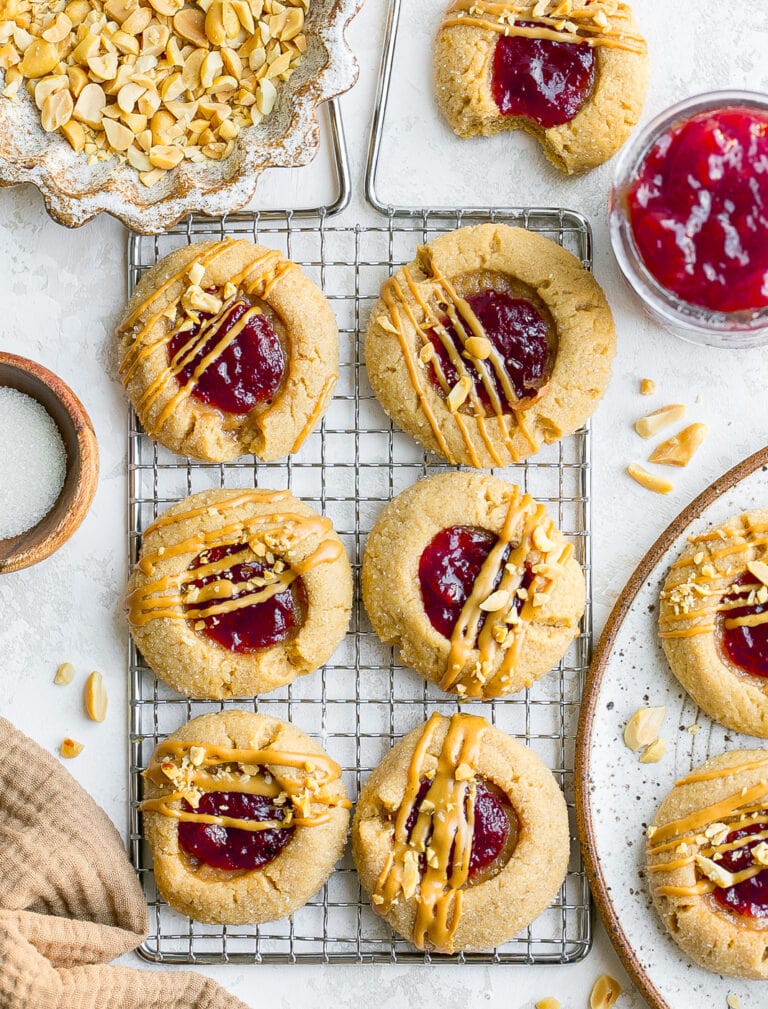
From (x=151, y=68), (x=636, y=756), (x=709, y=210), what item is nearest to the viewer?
(x=709, y=210)

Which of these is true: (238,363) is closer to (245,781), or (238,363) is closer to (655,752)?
(245,781)

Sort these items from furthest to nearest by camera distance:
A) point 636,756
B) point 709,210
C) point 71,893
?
point 636,756 < point 71,893 < point 709,210

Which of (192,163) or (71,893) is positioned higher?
(192,163)

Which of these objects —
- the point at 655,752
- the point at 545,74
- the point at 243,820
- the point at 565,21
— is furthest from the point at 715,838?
the point at 565,21

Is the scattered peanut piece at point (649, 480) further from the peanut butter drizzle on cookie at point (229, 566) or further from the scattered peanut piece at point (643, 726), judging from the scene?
the peanut butter drizzle on cookie at point (229, 566)

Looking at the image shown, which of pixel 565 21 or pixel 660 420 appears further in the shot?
pixel 660 420

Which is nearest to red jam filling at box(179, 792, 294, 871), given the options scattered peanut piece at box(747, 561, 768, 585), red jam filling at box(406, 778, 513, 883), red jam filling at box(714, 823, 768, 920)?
red jam filling at box(406, 778, 513, 883)

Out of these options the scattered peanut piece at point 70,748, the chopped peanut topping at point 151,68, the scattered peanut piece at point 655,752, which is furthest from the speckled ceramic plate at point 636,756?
the chopped peanut topping at point 151,68

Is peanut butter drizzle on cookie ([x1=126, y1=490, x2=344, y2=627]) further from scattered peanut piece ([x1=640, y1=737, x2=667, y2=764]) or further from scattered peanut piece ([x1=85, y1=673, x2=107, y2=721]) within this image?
scattered peanut piece ([x1=640, y1=737, x2=667, y2=764])
